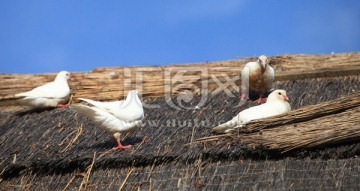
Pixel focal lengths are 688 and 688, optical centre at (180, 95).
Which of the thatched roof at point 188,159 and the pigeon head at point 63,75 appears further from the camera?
the pigeon head at point 63,75

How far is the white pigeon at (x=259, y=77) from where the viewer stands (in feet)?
33.7

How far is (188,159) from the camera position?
7.41 metres

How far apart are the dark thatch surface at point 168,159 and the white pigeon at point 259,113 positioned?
0.28 meters

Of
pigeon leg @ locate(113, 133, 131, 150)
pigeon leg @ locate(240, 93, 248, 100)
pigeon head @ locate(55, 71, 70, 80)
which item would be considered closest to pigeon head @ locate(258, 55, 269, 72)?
pigeon leg @ locate(240, 93, 248, 100)

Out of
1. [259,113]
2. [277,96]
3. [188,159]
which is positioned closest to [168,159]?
[188,159]

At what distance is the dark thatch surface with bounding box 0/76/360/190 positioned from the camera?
696 centimetres

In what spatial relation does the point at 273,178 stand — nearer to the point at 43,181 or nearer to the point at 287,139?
the point at 287,139

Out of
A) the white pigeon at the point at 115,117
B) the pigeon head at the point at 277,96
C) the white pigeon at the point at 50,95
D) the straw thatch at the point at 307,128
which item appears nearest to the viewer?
the straw thatch at the point at 307,128

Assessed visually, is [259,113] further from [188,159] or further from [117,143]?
[117,143]

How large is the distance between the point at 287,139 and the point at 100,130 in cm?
285

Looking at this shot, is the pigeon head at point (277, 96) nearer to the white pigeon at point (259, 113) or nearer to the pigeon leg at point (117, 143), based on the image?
the white pigeon at point (259, 113)

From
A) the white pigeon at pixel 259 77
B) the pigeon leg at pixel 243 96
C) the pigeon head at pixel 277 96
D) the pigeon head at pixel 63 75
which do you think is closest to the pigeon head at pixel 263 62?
the white pigeon at pixel 259 77

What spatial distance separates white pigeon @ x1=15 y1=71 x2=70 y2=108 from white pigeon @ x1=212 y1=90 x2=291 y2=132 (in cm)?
340

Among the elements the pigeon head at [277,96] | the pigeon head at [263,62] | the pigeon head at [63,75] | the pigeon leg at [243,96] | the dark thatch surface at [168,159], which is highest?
the pigeon head at [63,75]
